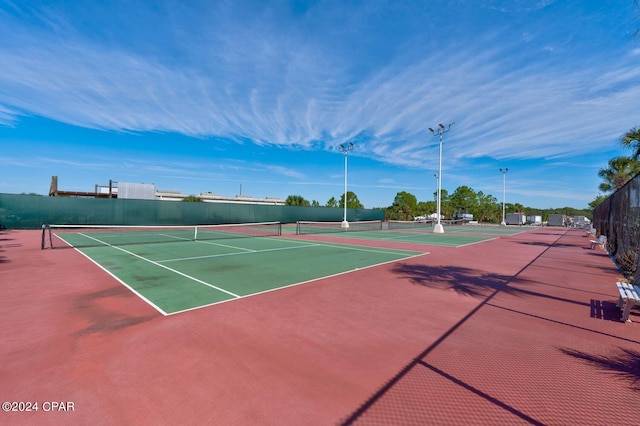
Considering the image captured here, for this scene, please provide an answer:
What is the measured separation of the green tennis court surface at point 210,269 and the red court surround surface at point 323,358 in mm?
599

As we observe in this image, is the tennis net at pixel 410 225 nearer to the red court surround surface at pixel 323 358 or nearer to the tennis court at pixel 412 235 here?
the tennis court at pixel 412 235

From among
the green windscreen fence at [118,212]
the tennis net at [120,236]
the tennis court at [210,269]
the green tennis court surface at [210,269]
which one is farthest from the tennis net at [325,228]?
the tennis court at [210,269]

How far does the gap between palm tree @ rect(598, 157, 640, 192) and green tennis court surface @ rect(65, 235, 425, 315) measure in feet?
113

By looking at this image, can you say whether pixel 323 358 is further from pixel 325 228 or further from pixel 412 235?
pixel 325 228

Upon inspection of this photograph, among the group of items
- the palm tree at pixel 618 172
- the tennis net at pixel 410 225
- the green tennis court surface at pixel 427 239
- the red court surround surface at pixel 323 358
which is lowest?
the red court surround surface at pixel 323 358

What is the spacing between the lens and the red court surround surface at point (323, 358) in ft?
9.43

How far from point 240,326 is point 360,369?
2227 mm

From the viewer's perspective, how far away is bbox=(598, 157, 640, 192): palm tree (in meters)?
30.5

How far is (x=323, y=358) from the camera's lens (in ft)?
12.7

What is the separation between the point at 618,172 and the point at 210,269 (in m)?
44.6

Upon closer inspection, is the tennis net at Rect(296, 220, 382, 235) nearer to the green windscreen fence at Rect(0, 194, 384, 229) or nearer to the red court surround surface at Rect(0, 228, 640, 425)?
the green windscreen fence at Rect(0, 194, 384, 229)

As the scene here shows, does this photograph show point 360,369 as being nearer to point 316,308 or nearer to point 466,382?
point 466,382

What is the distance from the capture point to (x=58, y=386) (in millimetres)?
3195

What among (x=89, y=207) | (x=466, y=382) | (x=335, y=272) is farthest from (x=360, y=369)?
(x=89, y=207)
